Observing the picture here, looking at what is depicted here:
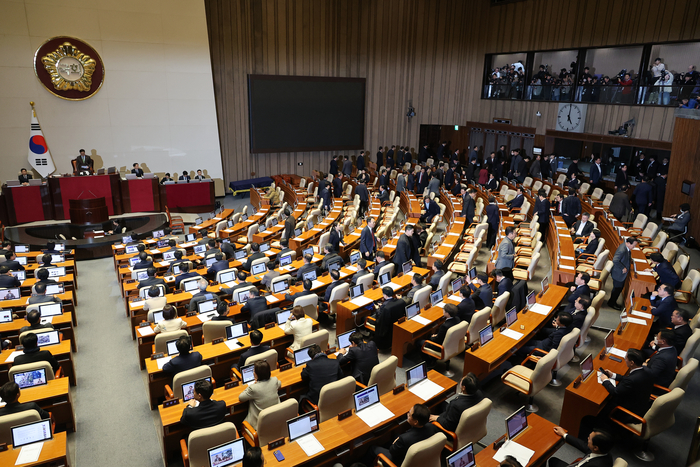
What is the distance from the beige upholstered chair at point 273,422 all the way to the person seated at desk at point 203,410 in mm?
430

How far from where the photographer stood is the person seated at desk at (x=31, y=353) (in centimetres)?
570

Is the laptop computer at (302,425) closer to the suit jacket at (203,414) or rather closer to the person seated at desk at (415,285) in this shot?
the suit jacket at (203,414)

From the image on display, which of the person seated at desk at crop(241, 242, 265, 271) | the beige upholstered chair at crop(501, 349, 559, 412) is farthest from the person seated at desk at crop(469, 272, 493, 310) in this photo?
the person seated at desk at crop(241, 242, 265, 271)

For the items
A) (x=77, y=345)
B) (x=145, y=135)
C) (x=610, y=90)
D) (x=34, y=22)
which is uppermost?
(x=34, y=22)

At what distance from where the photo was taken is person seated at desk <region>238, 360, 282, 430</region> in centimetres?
499

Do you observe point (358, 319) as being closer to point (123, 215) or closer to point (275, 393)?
point (275, 393)

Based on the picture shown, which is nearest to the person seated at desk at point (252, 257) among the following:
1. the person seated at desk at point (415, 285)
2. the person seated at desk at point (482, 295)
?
the person seated at desk at point (415, 285)

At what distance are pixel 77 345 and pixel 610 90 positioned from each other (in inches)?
733

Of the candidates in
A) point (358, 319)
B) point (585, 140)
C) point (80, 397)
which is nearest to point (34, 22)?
point (80, 397)

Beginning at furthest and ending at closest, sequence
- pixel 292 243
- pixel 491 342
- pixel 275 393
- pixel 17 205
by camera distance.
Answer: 1. pixel 17 205
2. pixel 292 243
3. pixel 491 342
4. pixel 275 393

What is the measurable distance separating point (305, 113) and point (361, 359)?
17360 millimetres

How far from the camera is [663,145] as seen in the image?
51.3 feet

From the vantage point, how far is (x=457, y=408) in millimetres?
4703

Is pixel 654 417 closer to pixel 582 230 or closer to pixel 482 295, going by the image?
pixel 482 295
